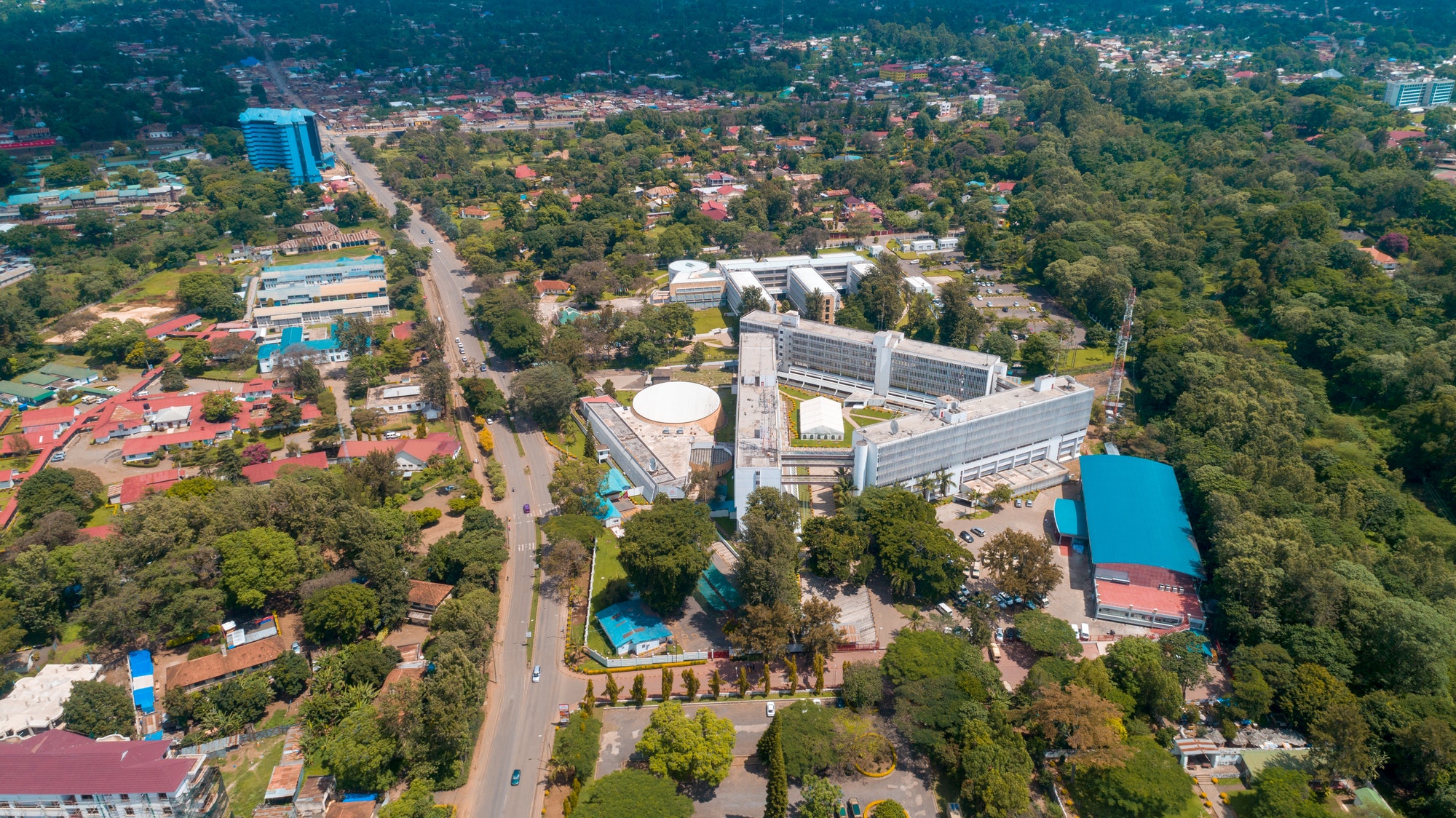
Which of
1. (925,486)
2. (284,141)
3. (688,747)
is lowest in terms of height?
(925,486)

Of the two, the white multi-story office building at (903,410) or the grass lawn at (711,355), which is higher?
the white multi-story office building at (903,410)

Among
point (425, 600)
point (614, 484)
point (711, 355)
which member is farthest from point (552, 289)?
point (425, 600)

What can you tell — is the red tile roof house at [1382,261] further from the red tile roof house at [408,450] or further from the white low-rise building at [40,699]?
the white low-rise building at [40,699]

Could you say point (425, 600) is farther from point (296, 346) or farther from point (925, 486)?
point (296, 346)

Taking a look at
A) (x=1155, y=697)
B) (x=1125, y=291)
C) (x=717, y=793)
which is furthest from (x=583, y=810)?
(x=1125, y=291)

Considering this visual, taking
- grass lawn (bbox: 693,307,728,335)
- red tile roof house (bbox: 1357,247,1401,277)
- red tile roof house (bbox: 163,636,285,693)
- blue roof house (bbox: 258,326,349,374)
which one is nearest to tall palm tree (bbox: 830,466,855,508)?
grass lawn (bbox: 693,307,728,335)

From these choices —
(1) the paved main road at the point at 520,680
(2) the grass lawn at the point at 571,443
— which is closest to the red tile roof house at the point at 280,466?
(1) the paved main road at the point at 520,680
